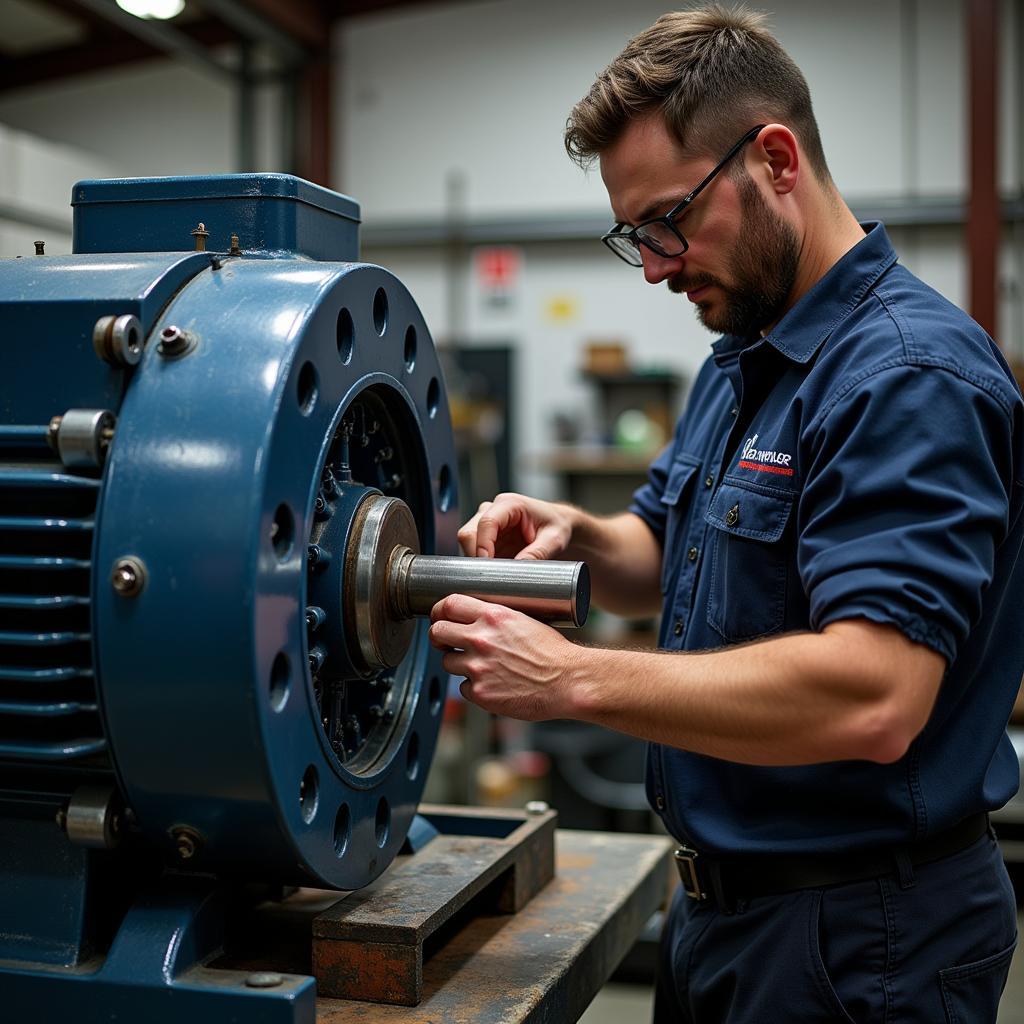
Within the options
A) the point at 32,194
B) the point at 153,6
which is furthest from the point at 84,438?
the point at 153,6

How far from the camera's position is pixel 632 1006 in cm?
327

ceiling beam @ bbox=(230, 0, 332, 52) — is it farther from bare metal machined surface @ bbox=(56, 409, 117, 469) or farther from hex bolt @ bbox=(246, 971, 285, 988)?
hex bolt @ bbox=(246, 971, 285, 988)

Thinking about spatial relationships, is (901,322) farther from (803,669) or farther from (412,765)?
(412,765)

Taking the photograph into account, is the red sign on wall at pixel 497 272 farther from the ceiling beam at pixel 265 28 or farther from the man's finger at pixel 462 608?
the man's finger at pixel 462 608

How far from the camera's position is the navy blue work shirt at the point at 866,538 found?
0.95 meters

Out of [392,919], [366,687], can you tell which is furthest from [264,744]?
[366,687]

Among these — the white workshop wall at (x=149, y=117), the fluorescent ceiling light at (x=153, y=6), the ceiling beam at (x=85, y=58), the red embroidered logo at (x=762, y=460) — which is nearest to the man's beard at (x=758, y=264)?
the red embroidered logo at (x=762, y=460)

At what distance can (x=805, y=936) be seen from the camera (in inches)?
43.5

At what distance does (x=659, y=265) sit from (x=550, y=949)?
67cm

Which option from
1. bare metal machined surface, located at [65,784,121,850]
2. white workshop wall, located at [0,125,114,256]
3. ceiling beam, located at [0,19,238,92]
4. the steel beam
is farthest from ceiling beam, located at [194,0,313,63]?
bare metal machined surface, located at [65,784,121,850]

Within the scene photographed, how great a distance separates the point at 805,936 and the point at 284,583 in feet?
1.91

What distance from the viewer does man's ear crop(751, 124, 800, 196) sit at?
1.17 metres

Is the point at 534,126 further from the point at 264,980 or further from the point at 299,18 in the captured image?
the point at 264,980

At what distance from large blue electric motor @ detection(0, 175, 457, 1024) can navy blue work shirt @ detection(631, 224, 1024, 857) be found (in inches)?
13.7
